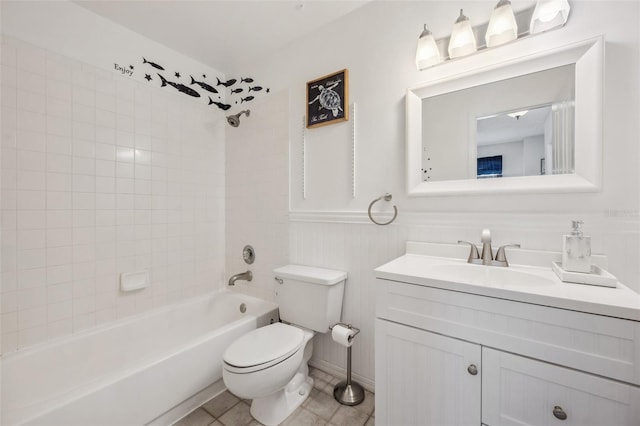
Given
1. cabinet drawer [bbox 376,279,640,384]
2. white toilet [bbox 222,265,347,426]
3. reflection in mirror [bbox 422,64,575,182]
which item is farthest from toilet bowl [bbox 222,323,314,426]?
reflection in mirror [bbox 422,64,575,182]

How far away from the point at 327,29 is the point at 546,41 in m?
1.24

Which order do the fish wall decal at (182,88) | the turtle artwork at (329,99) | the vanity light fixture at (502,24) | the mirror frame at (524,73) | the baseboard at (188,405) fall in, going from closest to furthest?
the mirror frame at (524,73)
the vanity light fixture at (502,24)
the baseboard at (188,405)
the turtle artwork at (329,99)
the fish wall decal at (182,88)

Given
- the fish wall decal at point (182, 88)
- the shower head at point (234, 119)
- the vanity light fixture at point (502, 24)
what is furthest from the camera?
the shower head at point (234, 119)

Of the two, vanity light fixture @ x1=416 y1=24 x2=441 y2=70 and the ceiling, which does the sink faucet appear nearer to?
vanity light fixture @ x1=416 y1=24 x2=441 y2=70

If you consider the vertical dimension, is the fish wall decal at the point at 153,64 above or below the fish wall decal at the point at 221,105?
above

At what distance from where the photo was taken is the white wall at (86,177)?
4.55 ft

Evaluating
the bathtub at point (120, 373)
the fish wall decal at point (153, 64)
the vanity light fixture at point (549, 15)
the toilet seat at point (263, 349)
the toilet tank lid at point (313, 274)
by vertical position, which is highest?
the fish wall decal at point (153, 64)

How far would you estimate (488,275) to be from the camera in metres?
1.13

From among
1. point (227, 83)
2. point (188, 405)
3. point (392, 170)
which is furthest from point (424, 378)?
point (227, 83)

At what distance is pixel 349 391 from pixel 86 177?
2.08m

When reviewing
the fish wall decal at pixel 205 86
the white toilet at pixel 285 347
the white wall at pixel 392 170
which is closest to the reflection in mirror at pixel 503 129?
the white wall at pixel 392 170

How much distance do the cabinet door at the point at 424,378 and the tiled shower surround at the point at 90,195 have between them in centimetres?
173

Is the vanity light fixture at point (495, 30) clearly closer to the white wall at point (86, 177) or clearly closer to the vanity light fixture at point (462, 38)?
the vanity light fixture at point (462, 38)

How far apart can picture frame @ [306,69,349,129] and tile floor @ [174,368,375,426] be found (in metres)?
1.72
